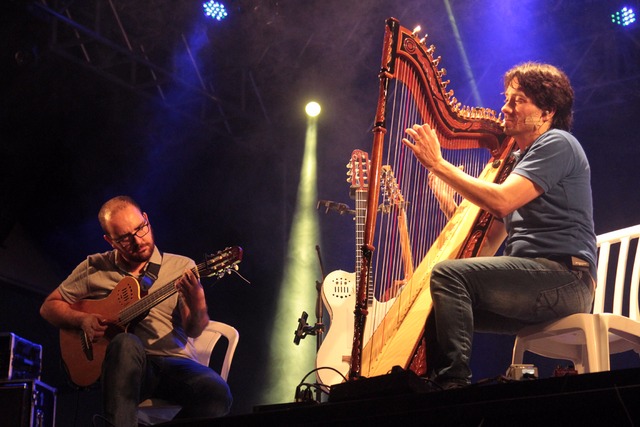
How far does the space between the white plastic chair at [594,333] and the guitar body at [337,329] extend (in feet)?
4.04

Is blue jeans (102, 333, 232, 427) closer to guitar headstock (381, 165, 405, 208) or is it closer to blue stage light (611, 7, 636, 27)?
guitar headstock (381, 165, 405, 208)

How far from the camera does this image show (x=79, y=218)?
21.1ft

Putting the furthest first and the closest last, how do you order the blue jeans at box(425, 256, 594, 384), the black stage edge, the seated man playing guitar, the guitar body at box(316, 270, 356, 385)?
the guitar body at box(316, 270, 356, 385)
the seated man playing guitar
the blue jeans at box(425, 256, 594, 384)
the black stage edge

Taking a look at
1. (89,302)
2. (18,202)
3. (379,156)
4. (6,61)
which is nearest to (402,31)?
(379,156)

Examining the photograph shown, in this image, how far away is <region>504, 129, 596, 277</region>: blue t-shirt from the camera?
2.84 meters

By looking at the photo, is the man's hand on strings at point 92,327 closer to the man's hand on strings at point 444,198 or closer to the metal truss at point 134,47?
the man's hand on strings at point 444,198

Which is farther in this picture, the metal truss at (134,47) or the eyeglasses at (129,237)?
the metal truss at (134,47)

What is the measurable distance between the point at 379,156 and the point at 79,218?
428 centimetres

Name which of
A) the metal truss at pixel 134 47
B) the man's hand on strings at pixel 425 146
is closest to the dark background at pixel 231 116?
the metal truss at pixel 134 47

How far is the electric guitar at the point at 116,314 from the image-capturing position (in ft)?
11.7

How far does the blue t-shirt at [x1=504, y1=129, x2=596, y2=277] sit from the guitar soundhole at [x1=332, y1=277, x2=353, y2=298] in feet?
5.37

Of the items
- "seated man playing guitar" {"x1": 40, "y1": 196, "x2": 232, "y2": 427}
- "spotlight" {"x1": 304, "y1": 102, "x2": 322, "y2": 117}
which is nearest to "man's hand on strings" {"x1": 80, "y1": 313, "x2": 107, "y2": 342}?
"seated man playing guitar" {"x1": 40, "y1": 196, "x2": 232, "y2": 427}

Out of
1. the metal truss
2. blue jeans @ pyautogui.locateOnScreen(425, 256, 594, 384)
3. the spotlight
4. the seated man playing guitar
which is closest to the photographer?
blue jeans @ pyautogui.locateOnScreen(425, 256, 594, 384)

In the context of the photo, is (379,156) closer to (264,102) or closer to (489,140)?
(489,140)
